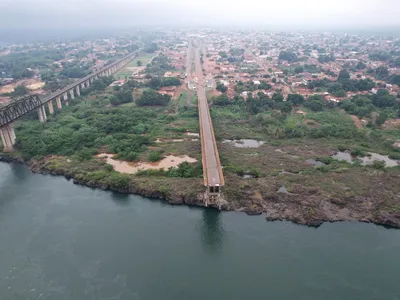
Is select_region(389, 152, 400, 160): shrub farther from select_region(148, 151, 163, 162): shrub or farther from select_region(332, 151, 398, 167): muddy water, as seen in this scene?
select_region(148, 151, 163, 162): shrub

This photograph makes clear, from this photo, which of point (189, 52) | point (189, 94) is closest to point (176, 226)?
point (189, 94)

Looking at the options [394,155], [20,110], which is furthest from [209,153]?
[20,110]

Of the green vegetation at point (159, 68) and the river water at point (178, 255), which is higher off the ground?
the green vegetation at point (159, 68)

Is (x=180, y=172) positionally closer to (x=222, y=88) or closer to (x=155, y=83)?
(x=222, y=88)

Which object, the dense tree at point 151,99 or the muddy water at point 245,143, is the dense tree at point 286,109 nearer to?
the muddy water at point 245,143

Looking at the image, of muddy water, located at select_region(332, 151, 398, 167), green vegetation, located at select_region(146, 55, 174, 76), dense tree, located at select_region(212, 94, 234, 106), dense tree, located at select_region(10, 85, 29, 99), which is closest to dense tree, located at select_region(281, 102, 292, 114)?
dense tree, located at select_region(212, 94, 234, 106)

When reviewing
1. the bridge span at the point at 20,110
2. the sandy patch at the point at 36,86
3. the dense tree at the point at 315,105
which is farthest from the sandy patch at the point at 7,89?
the dense tree at the point at 315,105
